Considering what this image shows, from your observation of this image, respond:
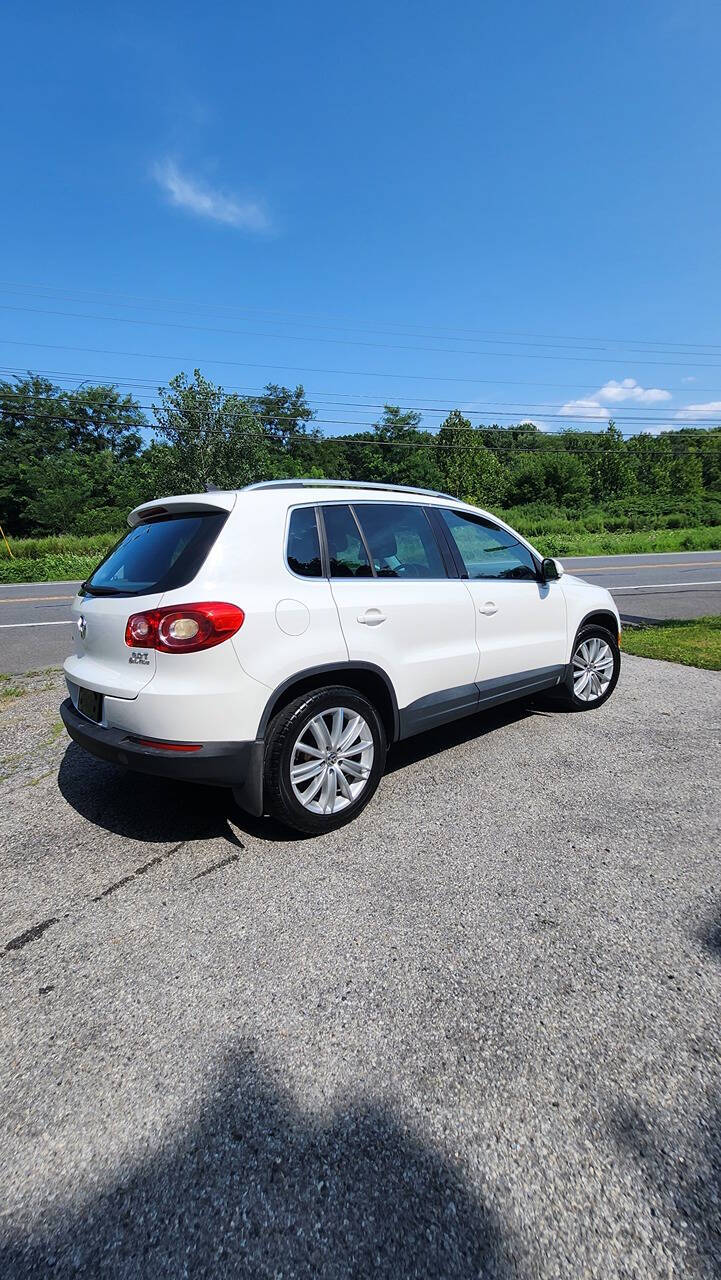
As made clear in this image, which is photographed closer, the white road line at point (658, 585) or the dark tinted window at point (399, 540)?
the dark tinted window at point (399, 540)

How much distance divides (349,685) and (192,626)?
0.95 metres

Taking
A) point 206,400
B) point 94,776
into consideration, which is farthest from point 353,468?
point 94,776

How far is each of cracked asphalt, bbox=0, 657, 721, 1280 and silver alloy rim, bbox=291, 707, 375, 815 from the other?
23cm

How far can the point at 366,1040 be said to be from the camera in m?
1.75

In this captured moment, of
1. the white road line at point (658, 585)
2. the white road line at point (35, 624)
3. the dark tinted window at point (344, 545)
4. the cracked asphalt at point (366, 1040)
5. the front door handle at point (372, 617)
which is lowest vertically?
the white road line at point (658, 585)

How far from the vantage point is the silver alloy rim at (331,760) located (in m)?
2.85

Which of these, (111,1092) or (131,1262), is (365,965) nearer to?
(111,1092)

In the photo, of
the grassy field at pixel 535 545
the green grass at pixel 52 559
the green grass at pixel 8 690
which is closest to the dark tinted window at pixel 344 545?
the green grass at pixel 8 690

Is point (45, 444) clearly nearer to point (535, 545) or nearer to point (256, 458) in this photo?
point (256, 458)

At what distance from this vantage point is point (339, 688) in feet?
9.69

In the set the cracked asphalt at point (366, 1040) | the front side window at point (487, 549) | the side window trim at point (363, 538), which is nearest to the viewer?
the cracked asphalt at point (366, 1040)

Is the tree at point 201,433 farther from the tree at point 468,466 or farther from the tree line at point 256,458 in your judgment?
the tree at point 468,466

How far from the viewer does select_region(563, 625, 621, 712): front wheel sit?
4664 mm

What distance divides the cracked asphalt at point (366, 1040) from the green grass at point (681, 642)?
12.1 feet
